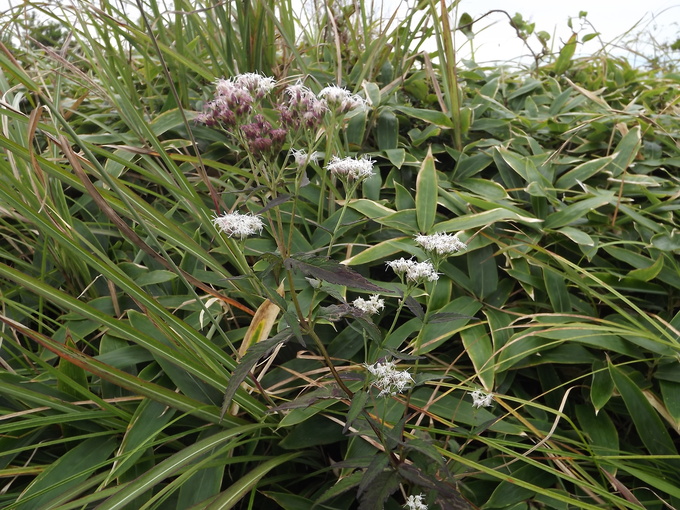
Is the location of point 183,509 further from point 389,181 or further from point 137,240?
point 389,181

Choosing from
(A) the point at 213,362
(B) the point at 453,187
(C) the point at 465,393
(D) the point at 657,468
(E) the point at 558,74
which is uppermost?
(E) the point at 558,74

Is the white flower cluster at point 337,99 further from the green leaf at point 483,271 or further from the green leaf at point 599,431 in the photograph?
the green leaf at point 599,431

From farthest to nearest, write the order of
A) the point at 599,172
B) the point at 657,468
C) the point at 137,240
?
the point at 599,172 < the point at 657,468 < the point at 137,240

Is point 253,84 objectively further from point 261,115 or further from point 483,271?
point 483,271

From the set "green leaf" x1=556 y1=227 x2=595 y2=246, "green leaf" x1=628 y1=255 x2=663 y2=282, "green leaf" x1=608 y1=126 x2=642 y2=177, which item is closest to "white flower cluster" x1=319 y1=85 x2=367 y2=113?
"green leaf" x1=556 y1=227 x2=595 y2=246

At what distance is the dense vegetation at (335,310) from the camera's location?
2.98 ft

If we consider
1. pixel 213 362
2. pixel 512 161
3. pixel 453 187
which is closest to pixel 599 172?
pixel 512 161

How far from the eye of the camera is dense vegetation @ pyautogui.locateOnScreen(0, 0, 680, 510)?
2.98ft

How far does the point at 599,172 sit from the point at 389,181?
667 mm

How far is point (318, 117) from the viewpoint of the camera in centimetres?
93

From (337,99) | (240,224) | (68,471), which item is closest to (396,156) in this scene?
(337,99)

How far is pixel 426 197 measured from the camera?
4.46 ft

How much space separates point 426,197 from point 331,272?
2.21ft

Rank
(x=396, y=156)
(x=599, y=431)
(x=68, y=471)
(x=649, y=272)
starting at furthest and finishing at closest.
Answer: (x=396, y=156) < (x=649, y=272) < (x=599, y=431) < (x=68, y=471)
